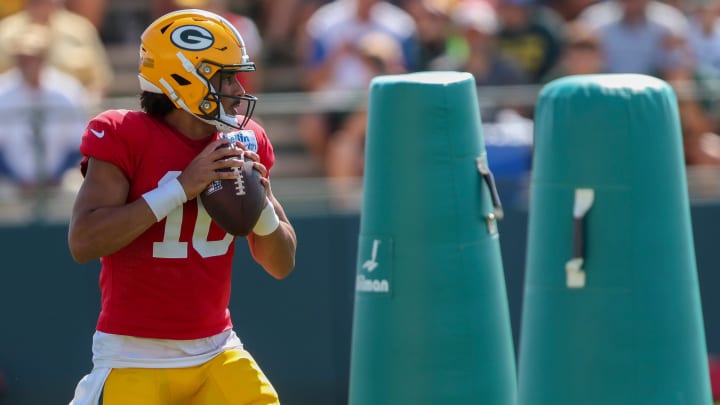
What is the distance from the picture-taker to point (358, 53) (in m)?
8.58

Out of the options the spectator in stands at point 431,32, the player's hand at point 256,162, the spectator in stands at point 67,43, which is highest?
the spectator in stands at point 431,32

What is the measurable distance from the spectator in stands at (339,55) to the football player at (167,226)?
12.3 ft

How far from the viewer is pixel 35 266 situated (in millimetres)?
7777

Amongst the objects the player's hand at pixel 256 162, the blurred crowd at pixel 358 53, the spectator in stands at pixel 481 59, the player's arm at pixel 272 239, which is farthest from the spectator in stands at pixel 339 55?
the player's hand at pixel 256 162

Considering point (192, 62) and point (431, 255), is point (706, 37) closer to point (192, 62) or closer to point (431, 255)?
point (431, 255)

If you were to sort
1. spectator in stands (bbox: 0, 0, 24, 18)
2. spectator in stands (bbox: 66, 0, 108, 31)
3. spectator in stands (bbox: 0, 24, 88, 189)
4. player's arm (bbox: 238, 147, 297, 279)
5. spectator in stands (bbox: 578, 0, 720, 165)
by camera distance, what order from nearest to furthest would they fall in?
player's arm (bbox: 238, 147, 297, 279)
spectator in stands (bbox: 0, 24, 88, 189)
spectator in stands (bbox: 578, 0, 720, 165)
spectator in stands (bbox: 66, 0, 108, 31)
spectator in stands (bbox: 0, 0, 24, 18)

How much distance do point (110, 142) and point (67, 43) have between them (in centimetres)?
499

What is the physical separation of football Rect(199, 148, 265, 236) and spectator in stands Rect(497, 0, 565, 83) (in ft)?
18.6

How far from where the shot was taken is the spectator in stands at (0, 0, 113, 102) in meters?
8.55

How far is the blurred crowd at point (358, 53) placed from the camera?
7.90m

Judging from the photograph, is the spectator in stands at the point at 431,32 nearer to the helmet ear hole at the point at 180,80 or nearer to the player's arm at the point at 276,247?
the player's arm at the point at 276,247

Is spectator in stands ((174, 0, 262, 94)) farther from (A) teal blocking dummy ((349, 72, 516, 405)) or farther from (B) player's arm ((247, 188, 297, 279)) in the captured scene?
(B) player's arm ((247, 188, 297, 279))

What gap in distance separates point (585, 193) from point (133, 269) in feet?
5.51

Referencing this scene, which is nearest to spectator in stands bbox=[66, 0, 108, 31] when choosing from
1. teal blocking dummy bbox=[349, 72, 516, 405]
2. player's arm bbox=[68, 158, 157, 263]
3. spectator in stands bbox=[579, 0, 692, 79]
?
spectator in stands bbox=[579, 0, 692, 79]
